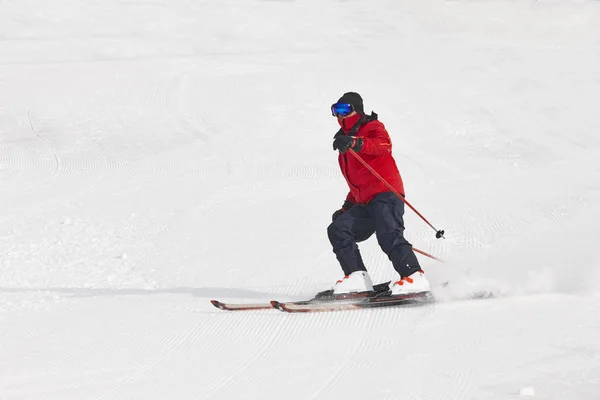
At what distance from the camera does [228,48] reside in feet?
59.0

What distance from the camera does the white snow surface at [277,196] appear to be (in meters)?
4.62

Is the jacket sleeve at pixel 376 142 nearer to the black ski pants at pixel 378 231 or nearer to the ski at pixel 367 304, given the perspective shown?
the black ski pants at pixel 378 231

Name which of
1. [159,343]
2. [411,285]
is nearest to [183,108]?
[411,285]

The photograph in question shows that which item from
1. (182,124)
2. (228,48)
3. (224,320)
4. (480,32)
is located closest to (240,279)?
(224,320)

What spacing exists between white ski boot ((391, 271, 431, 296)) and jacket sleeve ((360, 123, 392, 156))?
0.87 metres

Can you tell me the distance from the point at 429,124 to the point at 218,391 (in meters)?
9.05

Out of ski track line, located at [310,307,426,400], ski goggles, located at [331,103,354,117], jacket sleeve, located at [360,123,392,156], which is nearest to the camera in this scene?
ski track line, located at [310,307,426,400]

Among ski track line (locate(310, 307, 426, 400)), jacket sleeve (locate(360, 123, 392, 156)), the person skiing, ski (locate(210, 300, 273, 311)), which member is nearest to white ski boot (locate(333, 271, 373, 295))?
the person skiing

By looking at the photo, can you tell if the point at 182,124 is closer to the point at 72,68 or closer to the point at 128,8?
the point at 72,68

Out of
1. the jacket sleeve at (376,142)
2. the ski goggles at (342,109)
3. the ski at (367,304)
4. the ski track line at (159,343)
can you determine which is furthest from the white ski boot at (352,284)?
the ski goggles at (342,109)

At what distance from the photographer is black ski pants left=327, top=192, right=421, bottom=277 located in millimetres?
5664

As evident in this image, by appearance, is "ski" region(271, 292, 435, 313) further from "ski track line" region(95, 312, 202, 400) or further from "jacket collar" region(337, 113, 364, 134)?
"jacket collar" region(337, 113, 364, 134)

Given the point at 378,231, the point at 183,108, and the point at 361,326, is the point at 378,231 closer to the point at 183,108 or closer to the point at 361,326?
the point at 361,326

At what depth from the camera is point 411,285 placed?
561cm
